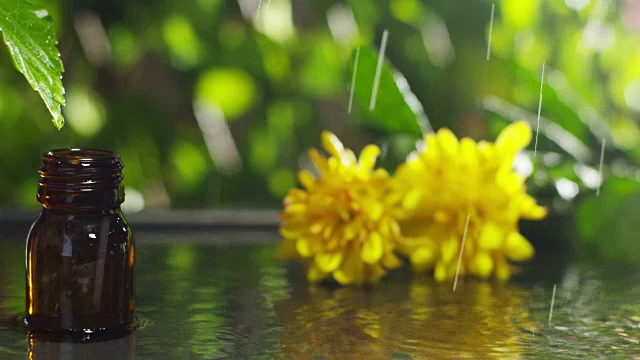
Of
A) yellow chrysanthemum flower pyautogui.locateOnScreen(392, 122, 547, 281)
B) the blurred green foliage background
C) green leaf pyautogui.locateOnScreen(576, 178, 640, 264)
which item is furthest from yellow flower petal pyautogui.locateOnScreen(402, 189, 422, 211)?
the blurred green foliage background


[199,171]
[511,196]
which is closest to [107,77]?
[199,171]

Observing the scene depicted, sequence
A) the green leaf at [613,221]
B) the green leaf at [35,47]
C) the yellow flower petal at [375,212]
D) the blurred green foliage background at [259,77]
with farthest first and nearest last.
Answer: the blurred green foliage background at [259,77] → the green leaf at [613,221] → the yellow flower petal at [375,212] → the green leaf at [35,47]

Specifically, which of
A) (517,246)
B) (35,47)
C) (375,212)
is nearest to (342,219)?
(375,212)

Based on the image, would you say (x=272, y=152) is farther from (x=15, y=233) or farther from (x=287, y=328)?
(x=287, y=328)

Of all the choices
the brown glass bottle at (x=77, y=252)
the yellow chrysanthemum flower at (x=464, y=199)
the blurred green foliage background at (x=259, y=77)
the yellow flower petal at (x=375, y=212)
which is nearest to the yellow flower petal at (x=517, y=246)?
the yellow chrysanthemum flower at (x=464, y=199)

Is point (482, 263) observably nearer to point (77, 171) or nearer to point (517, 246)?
point (517, 246)

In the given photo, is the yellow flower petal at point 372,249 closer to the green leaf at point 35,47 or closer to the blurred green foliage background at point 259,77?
the green leaf at point 35,47
